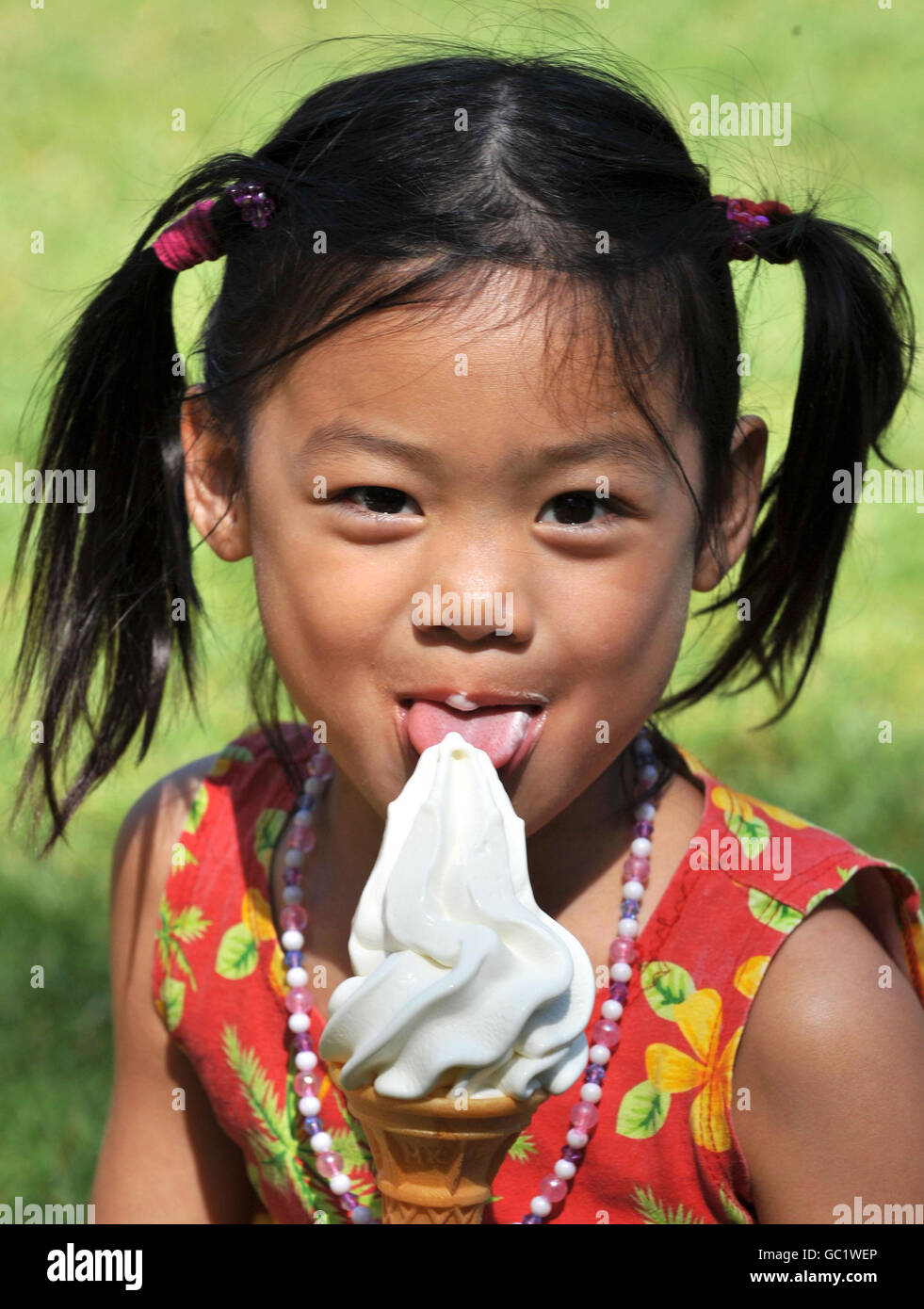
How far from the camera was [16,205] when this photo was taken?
22.0ft

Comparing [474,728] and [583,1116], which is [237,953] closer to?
[583,1116]

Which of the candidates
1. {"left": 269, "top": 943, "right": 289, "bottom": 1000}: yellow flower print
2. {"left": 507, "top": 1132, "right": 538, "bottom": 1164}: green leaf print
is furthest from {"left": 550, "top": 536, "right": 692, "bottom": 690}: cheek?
{"left": 269, "top": 943, "right": 289, "bottom": 1000}: yellow flower print

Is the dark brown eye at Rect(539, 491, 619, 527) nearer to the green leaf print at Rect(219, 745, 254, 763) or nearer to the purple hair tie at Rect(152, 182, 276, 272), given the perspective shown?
the purple hair tie at Rect(152, 182, 276, 272)

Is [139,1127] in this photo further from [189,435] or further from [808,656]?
[808,656]

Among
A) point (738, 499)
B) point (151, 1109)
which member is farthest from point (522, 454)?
point (151, 1109)

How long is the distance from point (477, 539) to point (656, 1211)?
3.55 ft

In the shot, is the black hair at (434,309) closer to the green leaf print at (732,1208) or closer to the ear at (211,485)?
the ear at (211,485)

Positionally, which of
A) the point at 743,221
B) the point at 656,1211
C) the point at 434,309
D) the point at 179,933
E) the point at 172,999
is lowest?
the point at 656,1211

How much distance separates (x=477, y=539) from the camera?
2047 mm

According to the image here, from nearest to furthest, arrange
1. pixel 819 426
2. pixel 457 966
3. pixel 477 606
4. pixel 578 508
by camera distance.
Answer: pixel 457 966 < pixel 477 606 < pixel 578 508 < pixel 819 426

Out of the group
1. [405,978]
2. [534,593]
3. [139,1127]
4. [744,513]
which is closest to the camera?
[405,978]

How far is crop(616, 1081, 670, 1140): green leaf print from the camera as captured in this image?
244 cm

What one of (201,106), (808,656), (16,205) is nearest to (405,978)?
(808,656)
